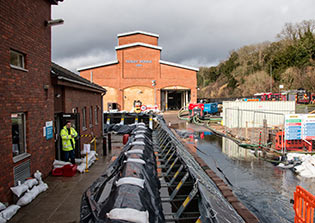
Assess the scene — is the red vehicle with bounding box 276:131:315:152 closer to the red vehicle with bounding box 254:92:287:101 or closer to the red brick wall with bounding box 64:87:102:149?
the red brick wall with bounding box 64:87:102:149

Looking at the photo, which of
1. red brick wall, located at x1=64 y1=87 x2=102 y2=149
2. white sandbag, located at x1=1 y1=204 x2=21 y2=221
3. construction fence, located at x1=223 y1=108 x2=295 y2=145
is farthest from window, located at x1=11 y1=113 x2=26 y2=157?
construction fence, located at x1=223 y1=108 x2=295 y2=145

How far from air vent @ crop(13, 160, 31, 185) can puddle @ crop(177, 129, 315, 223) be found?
19.0ft

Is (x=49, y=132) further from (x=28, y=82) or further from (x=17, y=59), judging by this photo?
(x=17, y=59)

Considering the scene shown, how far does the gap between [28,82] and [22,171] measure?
227 centimetres

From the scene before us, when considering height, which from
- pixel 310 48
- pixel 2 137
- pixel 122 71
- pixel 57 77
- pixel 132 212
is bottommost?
pixel 132 212

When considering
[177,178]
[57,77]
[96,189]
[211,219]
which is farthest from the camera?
[57,77]

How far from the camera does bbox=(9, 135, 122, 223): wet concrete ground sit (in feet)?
15.8

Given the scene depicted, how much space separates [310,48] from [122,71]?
33359 millimetres

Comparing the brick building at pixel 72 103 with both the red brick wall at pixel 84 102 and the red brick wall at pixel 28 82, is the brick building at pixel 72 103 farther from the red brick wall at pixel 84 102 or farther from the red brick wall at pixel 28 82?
the red brick wall at pixel 28 82

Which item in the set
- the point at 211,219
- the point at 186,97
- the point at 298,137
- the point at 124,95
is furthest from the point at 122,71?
the point at 211,219

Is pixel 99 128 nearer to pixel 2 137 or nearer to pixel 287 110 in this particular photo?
pixel 2 137

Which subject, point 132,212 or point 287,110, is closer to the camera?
point 132,212

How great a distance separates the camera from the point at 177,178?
223 inches

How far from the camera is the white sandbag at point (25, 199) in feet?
17.4
